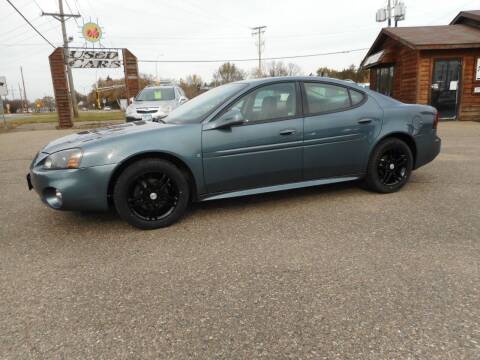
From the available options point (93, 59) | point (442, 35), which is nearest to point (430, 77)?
point (442, 35)

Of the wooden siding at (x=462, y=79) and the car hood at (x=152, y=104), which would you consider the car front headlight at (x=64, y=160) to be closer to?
the car hood at (x=152, y=104)

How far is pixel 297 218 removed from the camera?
12.0ft

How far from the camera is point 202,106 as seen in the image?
3990mm

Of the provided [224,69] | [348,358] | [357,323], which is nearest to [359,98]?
[357,323]

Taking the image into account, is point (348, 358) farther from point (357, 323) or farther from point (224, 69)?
point (224, 69)

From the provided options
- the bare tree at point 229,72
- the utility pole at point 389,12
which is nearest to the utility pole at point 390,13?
the utility pole at point 389,12

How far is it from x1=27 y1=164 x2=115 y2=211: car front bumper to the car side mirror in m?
1.04

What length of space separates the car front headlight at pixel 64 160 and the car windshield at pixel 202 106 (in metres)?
1.05

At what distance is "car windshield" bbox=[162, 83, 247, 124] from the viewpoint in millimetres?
3740

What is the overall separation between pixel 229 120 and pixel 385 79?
54.2 ft

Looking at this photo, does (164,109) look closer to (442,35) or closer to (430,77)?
(430,77)

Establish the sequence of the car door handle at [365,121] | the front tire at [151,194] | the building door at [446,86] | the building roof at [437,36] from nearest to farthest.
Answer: the front tire at [151,194], the car door handle at [365,121], the building roof at [437,36], the building door at [446,86]

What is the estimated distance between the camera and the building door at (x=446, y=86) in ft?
45.1

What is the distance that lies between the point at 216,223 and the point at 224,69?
76721mm
